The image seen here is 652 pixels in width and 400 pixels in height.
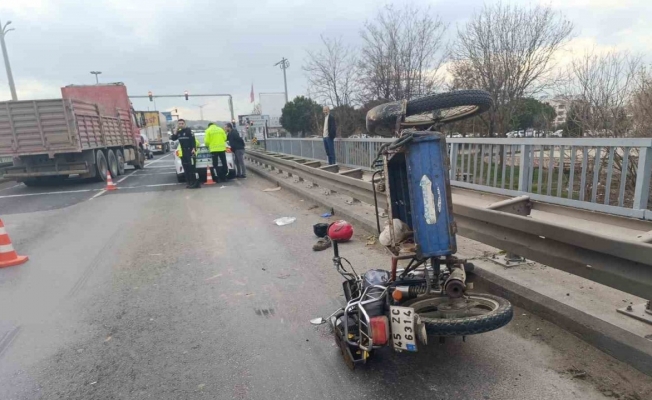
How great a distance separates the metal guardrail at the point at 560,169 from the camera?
3.63 metres

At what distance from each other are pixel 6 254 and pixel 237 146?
357 inches

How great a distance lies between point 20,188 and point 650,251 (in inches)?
717

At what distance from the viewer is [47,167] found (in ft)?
45.5

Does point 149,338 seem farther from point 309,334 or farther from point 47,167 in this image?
point 47,167

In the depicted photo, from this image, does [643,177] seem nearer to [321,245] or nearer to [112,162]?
[321,245]

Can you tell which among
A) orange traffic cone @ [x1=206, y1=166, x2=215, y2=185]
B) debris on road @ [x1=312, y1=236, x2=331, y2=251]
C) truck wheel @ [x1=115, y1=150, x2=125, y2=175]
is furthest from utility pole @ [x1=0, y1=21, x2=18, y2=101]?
debris on road @ [x1=312, y1=236, x2=331, y2=251]

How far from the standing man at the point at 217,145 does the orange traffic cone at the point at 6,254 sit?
7.43 m

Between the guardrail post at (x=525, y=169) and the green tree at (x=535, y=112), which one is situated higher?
the green tree at (x=535, y=112)


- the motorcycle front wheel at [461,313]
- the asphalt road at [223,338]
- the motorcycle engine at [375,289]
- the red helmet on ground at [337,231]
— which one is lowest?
the asphalt road at [223,338]

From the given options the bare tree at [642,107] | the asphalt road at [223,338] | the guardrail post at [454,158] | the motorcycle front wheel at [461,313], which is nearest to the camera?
the motorcycle front wheel at [461,313]

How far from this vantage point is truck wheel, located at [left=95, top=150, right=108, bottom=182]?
14.9 m

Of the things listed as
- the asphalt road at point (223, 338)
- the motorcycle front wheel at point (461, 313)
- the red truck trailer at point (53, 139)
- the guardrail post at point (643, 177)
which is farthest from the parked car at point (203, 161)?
the guardrail post at point (643, 177)

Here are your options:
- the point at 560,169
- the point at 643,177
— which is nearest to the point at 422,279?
the point at 643,177

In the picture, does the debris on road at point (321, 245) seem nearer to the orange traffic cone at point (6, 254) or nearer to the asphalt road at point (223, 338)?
the asphalt road at point (223, 338)
